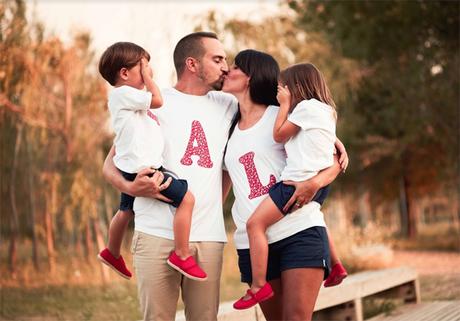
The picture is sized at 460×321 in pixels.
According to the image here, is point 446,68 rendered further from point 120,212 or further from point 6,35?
point 120,212

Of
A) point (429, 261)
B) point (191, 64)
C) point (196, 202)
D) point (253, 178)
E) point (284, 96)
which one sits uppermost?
point (191, 64)

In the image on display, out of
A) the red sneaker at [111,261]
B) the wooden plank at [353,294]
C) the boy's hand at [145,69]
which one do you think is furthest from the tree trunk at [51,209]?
the boy's hand at [145,69]

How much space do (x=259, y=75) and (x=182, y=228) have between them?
952mm

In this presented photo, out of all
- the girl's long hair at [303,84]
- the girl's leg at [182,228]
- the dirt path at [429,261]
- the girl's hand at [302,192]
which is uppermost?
the girl's long hair at [303,84]

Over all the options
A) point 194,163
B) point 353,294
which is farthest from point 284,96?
point 353,294

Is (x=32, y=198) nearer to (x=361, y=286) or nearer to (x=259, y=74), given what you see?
(x=361, y=286)

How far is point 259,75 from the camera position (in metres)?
3.74

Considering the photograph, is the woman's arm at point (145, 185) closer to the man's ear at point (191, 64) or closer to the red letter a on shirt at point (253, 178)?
the red letter a on shirt at point (253, 178)

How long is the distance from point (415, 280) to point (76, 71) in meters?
6.20

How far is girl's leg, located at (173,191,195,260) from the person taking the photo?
10.9 ft

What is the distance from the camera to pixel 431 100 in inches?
608

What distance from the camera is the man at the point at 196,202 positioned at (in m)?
3.40

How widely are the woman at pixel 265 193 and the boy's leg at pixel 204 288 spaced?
7.6 inches

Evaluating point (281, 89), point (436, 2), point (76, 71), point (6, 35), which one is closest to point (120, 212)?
point (281, 89)
